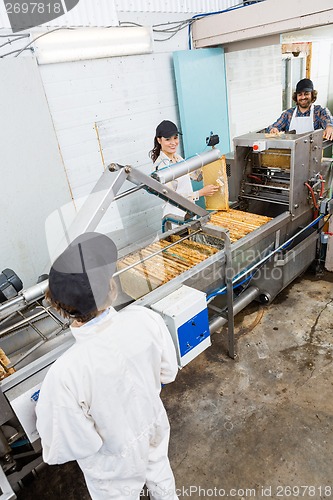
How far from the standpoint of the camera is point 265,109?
4.60 meters

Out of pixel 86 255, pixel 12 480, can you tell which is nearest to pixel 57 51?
pixel 86 255

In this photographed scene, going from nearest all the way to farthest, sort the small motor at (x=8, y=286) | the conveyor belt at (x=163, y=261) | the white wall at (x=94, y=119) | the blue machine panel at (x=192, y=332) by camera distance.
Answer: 1. the small motor at (x=8, y=286)
2. the blue machine panel at (x=192, y=332)
3. the conveyor belt at (x=163, y=261)
4. the white wall at (x=94, y=119)

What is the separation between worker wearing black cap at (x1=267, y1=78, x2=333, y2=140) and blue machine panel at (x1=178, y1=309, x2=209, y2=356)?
209 cm

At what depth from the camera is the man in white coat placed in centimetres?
99

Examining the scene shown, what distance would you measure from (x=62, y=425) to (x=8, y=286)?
0.81 meters

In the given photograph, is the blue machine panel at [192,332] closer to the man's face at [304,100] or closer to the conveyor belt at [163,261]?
the conveyor belt at [163,261]

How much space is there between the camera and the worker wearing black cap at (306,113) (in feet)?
10.1

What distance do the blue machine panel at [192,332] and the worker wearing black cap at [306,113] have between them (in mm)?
2088

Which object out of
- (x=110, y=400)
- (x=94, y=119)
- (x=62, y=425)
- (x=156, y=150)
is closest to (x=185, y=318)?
(x=110, y=400)

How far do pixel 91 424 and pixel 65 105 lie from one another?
105 inches

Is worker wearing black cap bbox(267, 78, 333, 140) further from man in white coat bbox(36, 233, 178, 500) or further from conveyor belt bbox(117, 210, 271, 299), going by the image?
man in white coat bbox(36, 233, 178, 500)

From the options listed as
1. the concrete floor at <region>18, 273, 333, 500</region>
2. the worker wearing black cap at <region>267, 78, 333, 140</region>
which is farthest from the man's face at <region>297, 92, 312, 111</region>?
the concrete floor at <region>18, 273, 333, 500</region>

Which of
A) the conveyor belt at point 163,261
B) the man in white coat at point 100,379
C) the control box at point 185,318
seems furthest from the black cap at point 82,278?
the conveyor belt at point 163,261

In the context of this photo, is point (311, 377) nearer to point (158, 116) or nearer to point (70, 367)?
point (70, 367)
